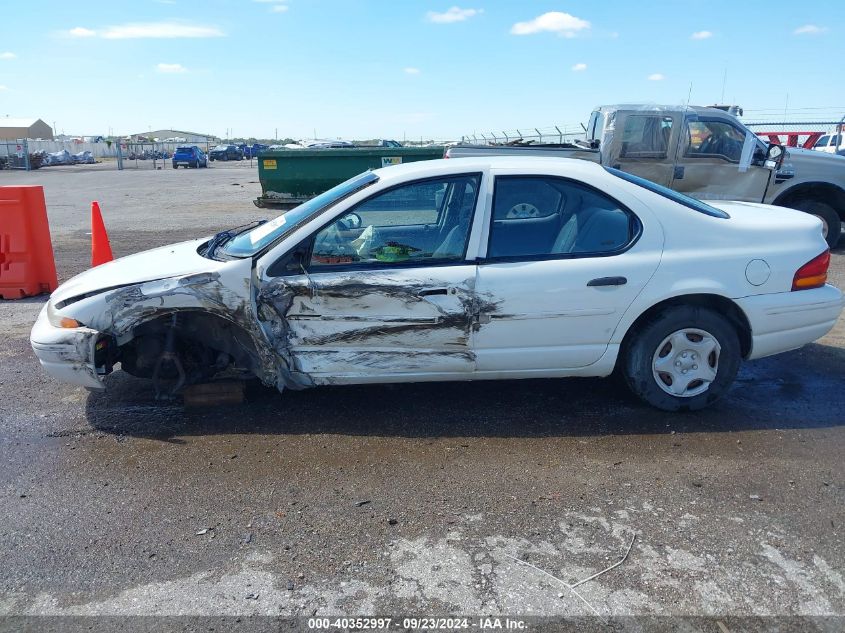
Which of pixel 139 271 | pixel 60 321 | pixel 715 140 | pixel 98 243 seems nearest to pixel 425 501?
pixel 139 271

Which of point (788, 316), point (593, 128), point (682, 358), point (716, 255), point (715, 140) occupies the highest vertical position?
point (593, 128)

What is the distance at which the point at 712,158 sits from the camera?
31.7ft

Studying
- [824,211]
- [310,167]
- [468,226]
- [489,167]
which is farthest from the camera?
[310,167]

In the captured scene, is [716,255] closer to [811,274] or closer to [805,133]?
[811,274]

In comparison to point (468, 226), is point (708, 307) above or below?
below

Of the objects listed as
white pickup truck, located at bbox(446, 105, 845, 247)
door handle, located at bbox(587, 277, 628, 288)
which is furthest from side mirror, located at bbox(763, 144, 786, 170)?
door handle, located at bbox(587, 277, 628, 288)

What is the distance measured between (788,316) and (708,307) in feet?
1.70

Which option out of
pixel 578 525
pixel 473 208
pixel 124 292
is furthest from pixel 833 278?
pixel 124 292

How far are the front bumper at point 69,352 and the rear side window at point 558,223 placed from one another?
8.45ft

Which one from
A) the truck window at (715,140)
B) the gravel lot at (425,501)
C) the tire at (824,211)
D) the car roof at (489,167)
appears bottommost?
the gravel lot at (425,501)

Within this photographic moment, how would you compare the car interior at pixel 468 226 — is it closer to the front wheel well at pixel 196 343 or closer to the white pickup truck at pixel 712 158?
the front wheel well at pixel 196 343

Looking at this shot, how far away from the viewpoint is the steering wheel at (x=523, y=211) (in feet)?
13.5

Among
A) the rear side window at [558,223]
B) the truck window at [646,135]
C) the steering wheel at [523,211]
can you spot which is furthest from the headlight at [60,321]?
the truck window at [646,135]

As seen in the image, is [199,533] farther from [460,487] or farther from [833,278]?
[833,278]
